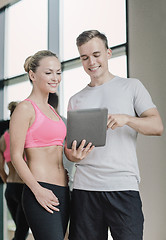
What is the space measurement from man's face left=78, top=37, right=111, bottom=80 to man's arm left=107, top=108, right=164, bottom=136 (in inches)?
11.8

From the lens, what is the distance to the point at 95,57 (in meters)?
1.50

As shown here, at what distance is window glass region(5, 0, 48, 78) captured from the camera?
326 centimetres

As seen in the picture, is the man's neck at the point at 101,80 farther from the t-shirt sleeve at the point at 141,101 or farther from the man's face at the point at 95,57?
the t-shirt sleeve at the point at 141,101

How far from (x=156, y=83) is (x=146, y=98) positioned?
90cm

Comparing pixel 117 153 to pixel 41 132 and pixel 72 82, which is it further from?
pixel 72 82

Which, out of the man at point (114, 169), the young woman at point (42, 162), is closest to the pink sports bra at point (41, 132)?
the young woman at point (42, 162)

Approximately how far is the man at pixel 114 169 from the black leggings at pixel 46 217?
66 mm

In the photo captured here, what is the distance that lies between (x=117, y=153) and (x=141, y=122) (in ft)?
0.58

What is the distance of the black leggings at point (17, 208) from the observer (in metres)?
2.58

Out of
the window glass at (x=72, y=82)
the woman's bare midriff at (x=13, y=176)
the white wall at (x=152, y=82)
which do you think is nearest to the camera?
the white wall at (x=152, y=82)

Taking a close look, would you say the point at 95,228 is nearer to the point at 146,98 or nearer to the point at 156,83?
the point at 146,98

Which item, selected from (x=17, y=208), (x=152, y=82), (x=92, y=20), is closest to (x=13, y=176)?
(x=17, y=208)

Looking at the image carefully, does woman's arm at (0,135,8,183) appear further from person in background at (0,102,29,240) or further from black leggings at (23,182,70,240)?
black leggings at (23,182,70,240)

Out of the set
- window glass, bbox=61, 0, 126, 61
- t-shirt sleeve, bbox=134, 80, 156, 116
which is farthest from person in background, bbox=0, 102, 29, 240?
t-shirt sleeve, bbox=134, 80, 156, 116
